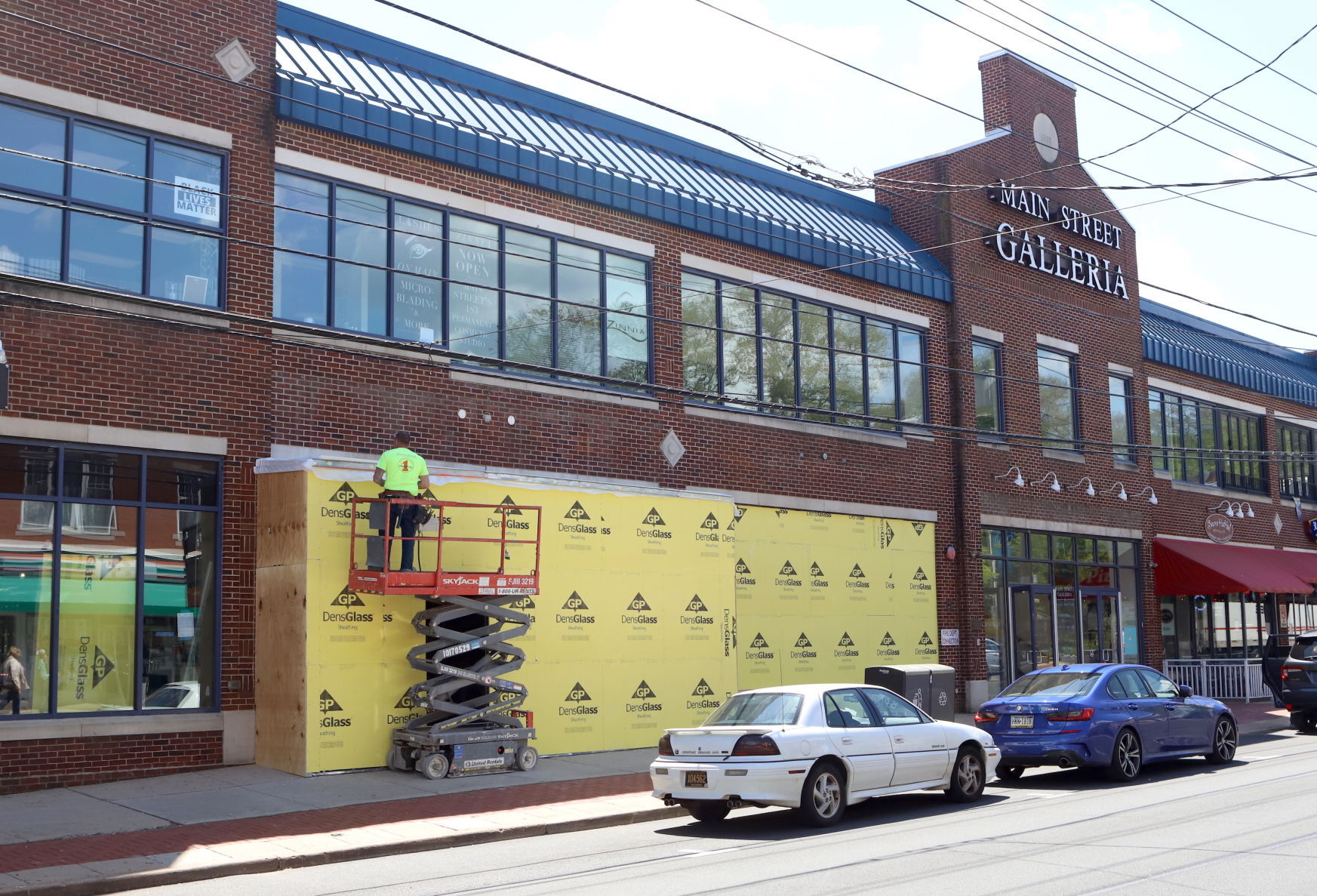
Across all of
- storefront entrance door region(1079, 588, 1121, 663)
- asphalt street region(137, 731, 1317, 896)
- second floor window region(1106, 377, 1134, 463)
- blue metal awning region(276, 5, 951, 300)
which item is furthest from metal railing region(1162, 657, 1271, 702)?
asphalt street region(137, 731, 1317, 896)

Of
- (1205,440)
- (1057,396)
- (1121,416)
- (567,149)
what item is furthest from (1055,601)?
(567,149)

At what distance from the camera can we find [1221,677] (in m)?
31.6

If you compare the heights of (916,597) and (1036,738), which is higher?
(916,597)

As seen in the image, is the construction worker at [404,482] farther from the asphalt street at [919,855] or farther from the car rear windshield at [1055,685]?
the car rear windshield at [1055,685]

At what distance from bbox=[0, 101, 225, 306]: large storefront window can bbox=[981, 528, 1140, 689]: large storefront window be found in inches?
666

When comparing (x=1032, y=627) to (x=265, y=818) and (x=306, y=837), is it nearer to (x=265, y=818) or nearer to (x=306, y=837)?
(x=265, y=818)

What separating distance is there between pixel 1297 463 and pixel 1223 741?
2337 centimetres

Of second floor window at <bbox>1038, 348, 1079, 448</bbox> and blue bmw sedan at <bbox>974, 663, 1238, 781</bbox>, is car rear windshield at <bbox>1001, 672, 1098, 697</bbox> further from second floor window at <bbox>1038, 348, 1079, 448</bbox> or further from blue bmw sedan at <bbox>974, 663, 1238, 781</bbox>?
second floor window at <bbox>1038, 348, 1079, 448</bbox>

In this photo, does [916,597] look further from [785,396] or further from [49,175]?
[49,175]

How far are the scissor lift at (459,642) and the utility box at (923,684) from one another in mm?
5721

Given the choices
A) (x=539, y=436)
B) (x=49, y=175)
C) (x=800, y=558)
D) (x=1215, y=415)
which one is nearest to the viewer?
(x=49, y=175)

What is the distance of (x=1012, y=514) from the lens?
2727 centimetres

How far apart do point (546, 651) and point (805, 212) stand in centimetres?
1157

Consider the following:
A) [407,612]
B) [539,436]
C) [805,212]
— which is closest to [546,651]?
[407,612]
